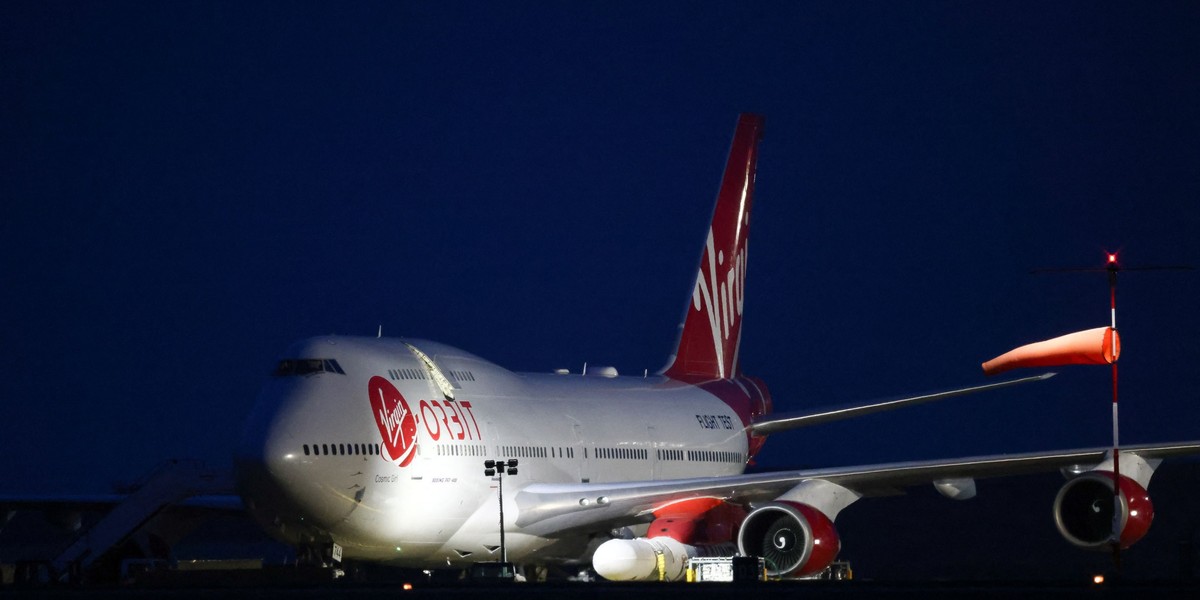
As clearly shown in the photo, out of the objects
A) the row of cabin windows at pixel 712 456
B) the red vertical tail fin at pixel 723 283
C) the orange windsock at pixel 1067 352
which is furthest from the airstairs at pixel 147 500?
the orange windsock at pixel 1067 352

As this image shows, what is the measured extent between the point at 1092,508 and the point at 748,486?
5808 mm

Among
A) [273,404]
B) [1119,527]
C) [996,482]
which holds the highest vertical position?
[996,482]

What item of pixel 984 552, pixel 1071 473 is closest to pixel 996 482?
pixel 984 552

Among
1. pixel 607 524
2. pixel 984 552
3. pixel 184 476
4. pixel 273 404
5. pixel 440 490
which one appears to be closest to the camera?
pixel 273 404

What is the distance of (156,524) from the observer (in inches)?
1344

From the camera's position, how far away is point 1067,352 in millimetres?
28516

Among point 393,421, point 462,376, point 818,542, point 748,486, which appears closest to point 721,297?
point 748,486

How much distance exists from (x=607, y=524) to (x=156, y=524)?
925 centimetres

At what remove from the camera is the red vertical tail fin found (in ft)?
137

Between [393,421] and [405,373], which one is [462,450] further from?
[393,421]

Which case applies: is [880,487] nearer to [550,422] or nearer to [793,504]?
[793,504]

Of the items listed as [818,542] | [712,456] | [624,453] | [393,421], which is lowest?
[818,542]

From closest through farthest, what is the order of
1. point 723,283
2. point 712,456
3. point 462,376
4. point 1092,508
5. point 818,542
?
point 1092,508 < point 818,542 < point 462,376 < point 712,456 < point 723,283

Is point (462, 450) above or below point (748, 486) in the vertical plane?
above
